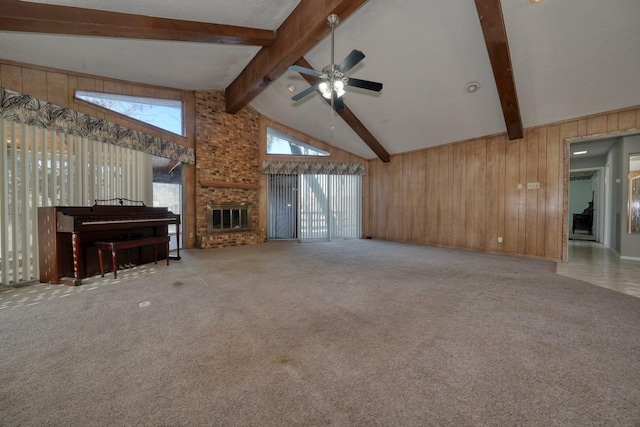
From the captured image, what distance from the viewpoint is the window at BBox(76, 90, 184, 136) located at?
452 centimetres

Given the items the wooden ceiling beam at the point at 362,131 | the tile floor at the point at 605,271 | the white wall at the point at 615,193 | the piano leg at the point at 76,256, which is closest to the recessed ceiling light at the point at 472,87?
the wooden ceiling beam at the point at 362,131

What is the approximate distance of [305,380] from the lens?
142 cm

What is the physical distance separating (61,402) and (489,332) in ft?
8.74

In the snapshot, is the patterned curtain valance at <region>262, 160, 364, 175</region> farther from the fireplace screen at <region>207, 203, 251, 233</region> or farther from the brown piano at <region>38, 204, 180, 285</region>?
the brown piano at <region>38, 204, 180, 285</region>

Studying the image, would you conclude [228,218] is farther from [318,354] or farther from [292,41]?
[318,354]

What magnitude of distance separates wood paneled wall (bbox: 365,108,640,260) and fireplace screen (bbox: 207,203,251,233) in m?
4.10

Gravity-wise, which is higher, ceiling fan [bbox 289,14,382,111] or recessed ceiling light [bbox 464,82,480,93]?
recessed ceiling light [bbox 464,82,480,93]

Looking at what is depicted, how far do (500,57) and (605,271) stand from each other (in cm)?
362

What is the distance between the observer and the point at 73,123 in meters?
3.86

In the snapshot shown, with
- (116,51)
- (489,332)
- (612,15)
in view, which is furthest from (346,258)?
(116,51)

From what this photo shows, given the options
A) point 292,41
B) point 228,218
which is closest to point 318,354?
point 292,41

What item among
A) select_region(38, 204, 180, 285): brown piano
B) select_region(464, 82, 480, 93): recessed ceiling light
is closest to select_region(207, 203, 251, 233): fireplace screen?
select_region(38, 204, 180, 285): brown piano

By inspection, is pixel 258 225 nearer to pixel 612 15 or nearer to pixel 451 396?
pixel 451 396

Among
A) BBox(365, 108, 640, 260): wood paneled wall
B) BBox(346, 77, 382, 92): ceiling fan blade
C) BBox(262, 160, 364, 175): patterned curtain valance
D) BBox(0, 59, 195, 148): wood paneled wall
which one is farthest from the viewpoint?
BBox(262, 160, 364, 175): patterned curtain valance
